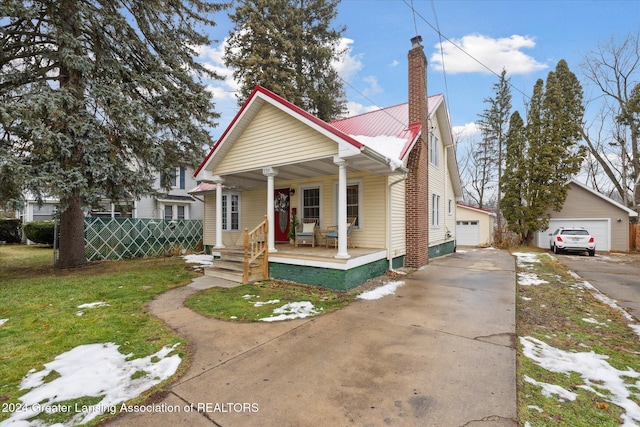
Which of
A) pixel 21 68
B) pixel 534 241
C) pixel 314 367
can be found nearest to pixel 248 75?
pixel 21 68

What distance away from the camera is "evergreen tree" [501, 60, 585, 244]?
16938 mm

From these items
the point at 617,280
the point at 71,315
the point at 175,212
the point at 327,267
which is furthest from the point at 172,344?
the point at 175,212

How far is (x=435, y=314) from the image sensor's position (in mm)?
5121

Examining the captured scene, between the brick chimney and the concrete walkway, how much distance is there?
4.08m

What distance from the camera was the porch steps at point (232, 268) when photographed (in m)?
7.77

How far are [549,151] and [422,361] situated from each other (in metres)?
18.9

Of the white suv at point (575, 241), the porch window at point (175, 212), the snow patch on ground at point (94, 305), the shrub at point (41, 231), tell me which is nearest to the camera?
the snow patch on ground at point (94, 305)

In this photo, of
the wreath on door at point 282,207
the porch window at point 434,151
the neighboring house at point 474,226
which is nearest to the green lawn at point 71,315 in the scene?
the wreath on door at point 282,207

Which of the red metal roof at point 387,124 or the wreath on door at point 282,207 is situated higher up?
the red metal roof at point 387,124

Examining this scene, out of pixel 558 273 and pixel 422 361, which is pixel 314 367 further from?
pixel 558 273

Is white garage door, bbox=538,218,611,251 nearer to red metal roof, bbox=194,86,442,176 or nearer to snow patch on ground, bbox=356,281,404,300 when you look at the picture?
red metal roof, bbox=194,86,442,176

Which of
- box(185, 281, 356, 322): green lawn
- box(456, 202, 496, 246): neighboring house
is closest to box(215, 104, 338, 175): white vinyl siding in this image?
box(185, 281, 356, 322): green lawn

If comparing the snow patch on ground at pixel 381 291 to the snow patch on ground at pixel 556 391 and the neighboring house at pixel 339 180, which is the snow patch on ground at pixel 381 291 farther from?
the snow patch on ground at pixel 556 391

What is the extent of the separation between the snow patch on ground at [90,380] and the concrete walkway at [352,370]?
0.30 m
